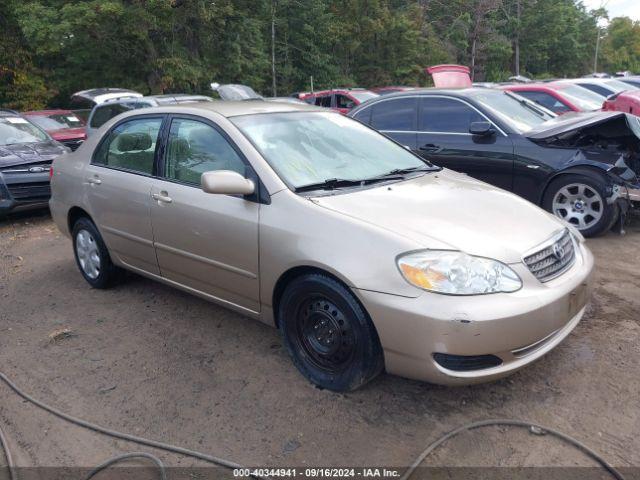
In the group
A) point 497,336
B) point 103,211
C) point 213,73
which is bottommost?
point 497,336

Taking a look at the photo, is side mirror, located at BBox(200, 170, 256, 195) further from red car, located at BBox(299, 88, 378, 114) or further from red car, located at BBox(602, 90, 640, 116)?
red car, located at BBox(299, 88, 378, 114)

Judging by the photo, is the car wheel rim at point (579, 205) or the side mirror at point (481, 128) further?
the side mirror at point (481, 128)

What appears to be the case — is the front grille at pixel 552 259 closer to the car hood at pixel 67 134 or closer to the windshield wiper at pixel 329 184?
the windshield wiper at pixel 329 184

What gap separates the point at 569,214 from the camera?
234 inches

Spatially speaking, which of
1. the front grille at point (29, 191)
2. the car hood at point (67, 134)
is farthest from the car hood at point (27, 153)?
the car hood at point (67, 134)

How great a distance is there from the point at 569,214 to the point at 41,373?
5227 millimetres

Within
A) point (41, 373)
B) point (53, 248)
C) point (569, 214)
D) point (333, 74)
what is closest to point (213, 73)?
point (333, 74)

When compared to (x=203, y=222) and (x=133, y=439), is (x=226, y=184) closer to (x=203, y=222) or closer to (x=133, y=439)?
(x=203, y=222)

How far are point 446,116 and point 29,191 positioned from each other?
5.83 m

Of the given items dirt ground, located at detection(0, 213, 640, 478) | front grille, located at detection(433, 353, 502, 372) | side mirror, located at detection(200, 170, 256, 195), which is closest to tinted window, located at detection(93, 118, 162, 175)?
side mirror, located at detection(200, 170, 256, 195)

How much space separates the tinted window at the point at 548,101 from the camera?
32.3ft

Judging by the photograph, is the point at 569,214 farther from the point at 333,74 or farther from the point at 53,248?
the point at 333,74

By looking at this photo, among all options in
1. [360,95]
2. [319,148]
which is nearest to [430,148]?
[319,148]

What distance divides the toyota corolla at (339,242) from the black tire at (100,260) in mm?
201
